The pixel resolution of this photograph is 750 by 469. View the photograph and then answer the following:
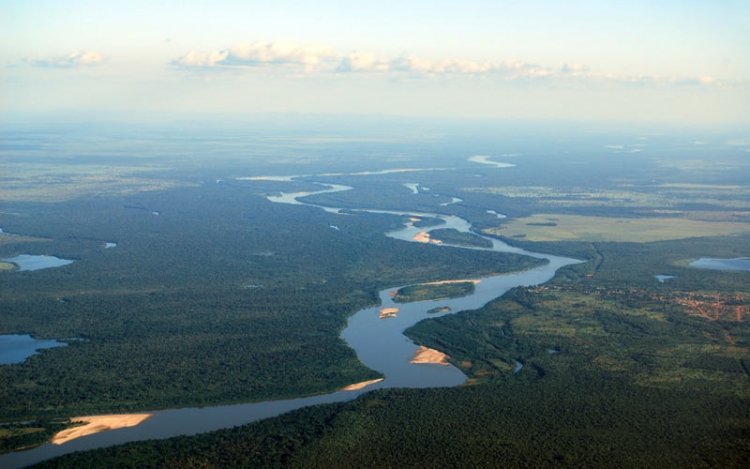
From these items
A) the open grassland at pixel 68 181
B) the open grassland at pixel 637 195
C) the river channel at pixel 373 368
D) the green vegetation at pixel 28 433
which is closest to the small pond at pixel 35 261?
the river channel at pixel 373 368

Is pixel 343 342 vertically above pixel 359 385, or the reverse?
pixel 343 342

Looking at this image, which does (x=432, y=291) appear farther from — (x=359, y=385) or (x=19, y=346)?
(x=19, y=346)

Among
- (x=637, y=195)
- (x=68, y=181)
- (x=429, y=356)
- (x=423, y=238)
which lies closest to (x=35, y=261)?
(x=423, y=238)

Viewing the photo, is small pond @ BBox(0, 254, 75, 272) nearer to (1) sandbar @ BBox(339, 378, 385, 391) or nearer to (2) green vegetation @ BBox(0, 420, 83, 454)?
(2) green vegetation @ BBox(0, 420, 83, 454)

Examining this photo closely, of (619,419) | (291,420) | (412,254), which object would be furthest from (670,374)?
(412,254)

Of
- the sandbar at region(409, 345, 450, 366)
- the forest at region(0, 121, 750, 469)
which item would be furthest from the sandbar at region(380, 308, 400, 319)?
the sandbar at region(409, 345, 450, 366)

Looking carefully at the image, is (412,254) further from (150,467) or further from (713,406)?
(150,467)
